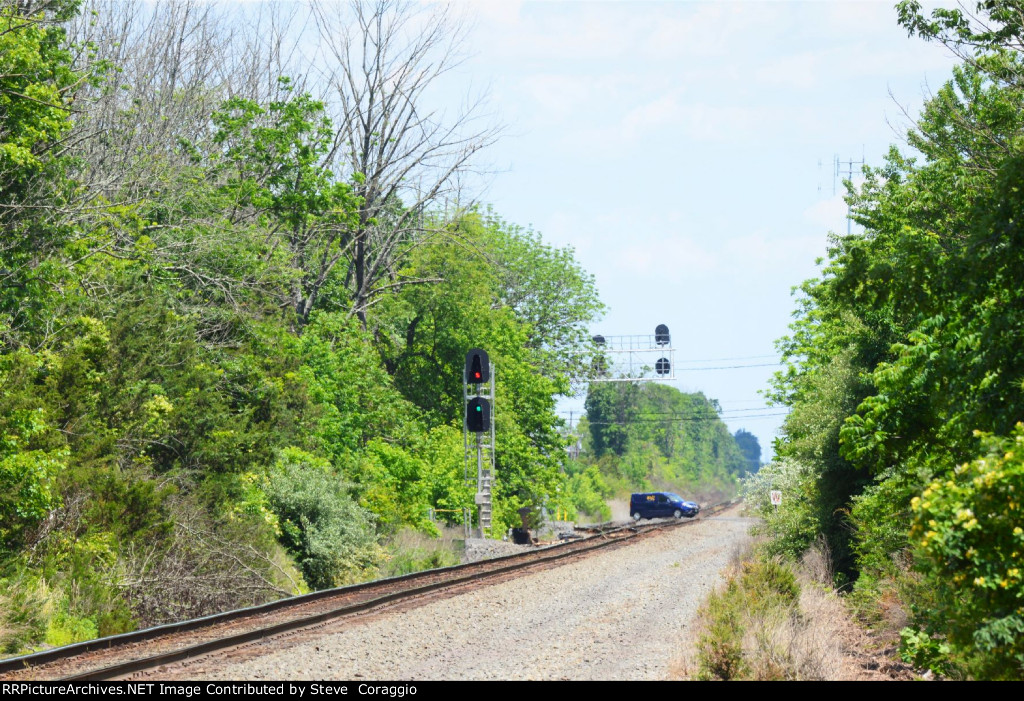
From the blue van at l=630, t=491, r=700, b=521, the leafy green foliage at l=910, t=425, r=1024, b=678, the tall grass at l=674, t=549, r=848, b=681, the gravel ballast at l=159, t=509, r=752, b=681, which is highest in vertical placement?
the leafy green foliage at l=910, t=425, r=1024, b=678

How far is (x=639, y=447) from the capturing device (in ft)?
368

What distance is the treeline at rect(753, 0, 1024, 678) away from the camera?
827 centimetres

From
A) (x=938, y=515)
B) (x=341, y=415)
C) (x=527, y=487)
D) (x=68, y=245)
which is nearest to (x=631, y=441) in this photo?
(x=527, y=487)

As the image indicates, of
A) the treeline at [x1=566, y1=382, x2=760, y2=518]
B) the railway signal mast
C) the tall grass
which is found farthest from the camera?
the treeline at [x1=566, y1=382, x2=760, y2=518]

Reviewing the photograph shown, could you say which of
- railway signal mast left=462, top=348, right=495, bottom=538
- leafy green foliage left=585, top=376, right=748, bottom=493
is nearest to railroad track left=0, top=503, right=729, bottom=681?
railway signal mast left=462, top=348, right=495, bottom=538

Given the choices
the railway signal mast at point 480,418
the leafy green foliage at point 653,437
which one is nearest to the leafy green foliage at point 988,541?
the railway signal mast at point 480,418

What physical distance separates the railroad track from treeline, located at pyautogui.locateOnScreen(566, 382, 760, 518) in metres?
52.6

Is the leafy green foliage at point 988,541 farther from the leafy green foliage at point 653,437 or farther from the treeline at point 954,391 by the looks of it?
the leafy green foliage at point 653,437

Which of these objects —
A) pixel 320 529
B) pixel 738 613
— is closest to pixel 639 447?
pixel 320 529

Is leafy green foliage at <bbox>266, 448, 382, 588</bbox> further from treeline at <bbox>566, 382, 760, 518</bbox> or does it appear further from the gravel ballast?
treeline at <bbox>566, 382, 760, 518</bbox>

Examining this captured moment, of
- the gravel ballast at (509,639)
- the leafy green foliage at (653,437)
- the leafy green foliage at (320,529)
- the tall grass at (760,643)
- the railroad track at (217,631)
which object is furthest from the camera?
the leafy green foliage at (653,437)

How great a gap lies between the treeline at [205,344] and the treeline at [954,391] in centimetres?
1125

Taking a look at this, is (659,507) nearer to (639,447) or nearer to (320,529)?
(639,447)

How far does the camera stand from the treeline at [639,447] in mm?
87537
